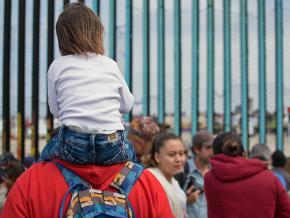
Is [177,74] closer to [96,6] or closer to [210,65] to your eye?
[210,65]

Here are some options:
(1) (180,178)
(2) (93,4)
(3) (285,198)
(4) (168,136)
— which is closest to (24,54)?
(2) (93,4)

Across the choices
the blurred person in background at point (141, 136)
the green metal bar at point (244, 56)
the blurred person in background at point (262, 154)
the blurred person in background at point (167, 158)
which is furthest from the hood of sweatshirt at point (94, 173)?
the green metal bar at point (244, 56)

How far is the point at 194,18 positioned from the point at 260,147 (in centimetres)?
154

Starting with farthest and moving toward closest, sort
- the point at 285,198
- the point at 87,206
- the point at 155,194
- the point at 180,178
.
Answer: the point at 180,178 → the point at 285,198 → the point at 155,194 → the point at 87,206

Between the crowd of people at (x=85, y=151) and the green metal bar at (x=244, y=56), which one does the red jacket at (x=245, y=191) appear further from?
the green metal bar at (x=244, y=56)

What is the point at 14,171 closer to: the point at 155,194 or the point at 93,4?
the point at 155,194

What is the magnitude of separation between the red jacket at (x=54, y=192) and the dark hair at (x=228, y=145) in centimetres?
121

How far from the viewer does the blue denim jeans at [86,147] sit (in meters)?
1.46

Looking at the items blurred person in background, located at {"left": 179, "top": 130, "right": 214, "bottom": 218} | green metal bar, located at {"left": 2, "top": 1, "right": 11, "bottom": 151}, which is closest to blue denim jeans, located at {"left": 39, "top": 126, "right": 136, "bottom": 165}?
blurred person in background, located at {"left": 179, "top": 130, "right": 214, "bottom": 218}

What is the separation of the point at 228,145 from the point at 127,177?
1.28 meters

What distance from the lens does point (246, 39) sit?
5.09 meters

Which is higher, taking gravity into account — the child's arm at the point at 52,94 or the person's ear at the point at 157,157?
the child's arm at the point at 52,94

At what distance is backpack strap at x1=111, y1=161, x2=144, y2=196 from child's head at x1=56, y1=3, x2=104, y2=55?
320 millimetres

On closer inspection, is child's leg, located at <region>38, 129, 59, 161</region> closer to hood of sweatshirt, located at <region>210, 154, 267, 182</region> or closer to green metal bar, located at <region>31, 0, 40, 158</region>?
hood of sweatshirt, located at <region>210, 154, 267, 182</region>
